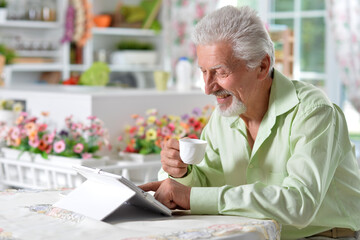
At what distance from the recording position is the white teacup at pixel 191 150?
156cm

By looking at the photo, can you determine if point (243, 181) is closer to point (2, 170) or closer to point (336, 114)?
point (336, 114)

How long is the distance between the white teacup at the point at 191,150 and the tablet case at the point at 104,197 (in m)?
0.16

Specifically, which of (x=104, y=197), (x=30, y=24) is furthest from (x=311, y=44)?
(x=104, y=197)

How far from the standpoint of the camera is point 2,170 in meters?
3.22

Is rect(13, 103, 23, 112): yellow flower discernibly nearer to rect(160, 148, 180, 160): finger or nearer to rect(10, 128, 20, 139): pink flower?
rect(10, 128, 20, 139): pink flower

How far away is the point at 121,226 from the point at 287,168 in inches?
17.1

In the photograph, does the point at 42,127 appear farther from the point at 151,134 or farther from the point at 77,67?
the point at 77,67

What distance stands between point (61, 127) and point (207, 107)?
80cm

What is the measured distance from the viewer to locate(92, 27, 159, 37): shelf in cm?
655

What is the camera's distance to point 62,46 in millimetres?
6352

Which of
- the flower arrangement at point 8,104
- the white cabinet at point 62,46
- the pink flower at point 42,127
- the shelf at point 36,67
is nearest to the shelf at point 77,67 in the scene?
the white cabinet at point 62,46

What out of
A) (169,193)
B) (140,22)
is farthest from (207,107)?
(140,22)

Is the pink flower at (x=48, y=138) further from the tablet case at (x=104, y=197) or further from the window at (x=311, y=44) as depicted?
the window at (x=311, y=44)

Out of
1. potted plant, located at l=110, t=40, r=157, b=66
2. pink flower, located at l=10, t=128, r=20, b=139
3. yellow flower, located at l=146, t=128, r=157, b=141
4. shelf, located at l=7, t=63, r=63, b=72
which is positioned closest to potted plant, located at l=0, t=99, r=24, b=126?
pink flower, located at l=10, t=128, r=20, b=139
